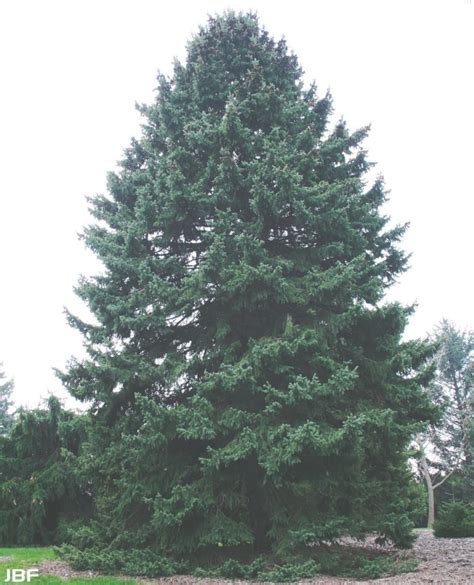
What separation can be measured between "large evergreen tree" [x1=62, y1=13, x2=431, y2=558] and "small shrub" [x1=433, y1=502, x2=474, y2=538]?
8.33 meters

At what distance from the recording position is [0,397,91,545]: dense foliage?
1191 centimetres

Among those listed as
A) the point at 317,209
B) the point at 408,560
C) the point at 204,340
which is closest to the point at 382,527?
the point at 408,560

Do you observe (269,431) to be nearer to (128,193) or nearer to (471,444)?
(128,193)

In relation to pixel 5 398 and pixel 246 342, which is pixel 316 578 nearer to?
pixel 246 342

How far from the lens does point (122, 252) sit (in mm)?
9359

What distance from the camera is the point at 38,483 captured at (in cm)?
1205

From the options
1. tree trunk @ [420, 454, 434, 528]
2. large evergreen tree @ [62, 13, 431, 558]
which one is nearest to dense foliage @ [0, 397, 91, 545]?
large evergreen tree @ [62, 13, 431, 558]

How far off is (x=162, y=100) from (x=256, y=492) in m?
8.84

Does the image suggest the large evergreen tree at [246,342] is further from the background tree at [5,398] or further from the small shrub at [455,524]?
the background tree at [5,398]

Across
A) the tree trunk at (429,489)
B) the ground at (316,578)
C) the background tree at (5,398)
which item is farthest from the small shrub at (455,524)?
the background tree at (5,398)

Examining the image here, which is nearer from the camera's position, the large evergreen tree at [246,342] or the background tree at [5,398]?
the large evergreen tree at [246,342]

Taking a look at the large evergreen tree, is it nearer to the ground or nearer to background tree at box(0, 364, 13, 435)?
the ground

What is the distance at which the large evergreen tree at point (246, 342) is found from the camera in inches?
280

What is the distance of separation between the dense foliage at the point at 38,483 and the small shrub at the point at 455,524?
11654mm
